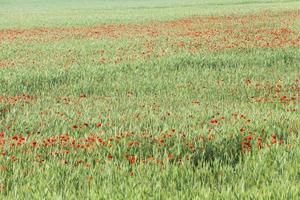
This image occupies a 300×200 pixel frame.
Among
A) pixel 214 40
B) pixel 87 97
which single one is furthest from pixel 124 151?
pixel 214 40

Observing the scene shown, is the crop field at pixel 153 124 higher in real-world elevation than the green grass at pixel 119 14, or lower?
higher

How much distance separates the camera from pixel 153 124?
7906mm

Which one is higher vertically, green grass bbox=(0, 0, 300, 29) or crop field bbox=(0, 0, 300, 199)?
crop field bbox=(0, 0, 300, 199)

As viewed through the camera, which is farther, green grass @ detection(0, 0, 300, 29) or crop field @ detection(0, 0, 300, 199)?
green grass @ detection(0, 0, 300, 29)

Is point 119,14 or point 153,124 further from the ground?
point 153,124

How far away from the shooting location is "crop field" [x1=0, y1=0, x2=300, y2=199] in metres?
5.33

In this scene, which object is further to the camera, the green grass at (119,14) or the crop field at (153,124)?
the green grass at (119,14)

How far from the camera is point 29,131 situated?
26.2 feet

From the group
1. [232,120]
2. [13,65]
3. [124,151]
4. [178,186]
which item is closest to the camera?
[178,186]

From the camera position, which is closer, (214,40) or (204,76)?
(204,76)

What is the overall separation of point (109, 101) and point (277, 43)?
35.3 feet

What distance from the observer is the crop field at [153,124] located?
210 inches

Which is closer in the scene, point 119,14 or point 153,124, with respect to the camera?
point 153,124

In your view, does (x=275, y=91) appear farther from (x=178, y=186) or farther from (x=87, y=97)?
(x=178, y=186)
